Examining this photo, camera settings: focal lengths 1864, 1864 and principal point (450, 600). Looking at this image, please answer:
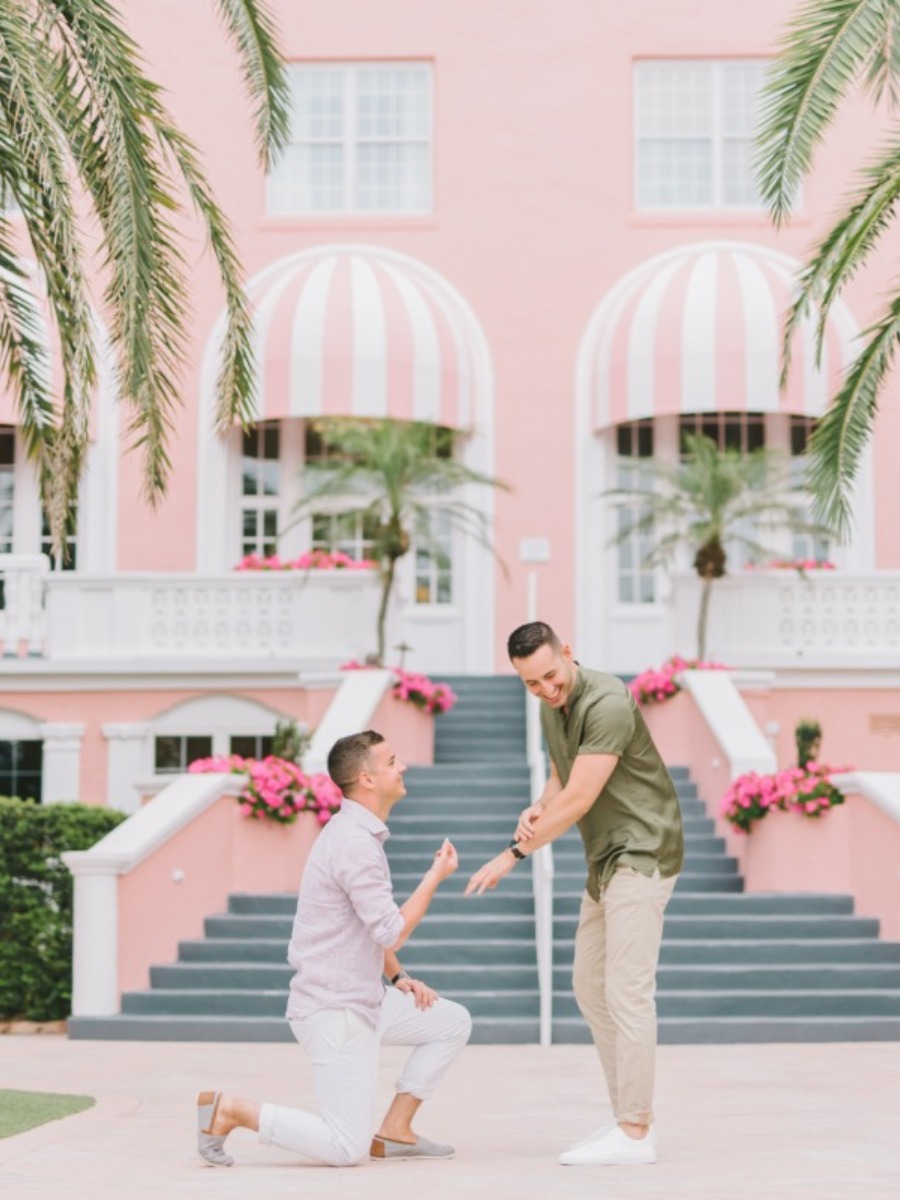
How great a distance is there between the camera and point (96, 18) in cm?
988

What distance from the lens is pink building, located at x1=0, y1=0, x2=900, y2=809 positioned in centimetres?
2219

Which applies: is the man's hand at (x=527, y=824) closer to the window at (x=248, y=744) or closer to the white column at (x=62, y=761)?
the window at (x=248, y=744)

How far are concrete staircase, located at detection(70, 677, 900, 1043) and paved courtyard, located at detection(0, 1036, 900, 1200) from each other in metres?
0.33

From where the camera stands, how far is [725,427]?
2320 centimetres

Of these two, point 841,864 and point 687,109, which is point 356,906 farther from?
point 687,109

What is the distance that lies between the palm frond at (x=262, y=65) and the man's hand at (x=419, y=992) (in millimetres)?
5969

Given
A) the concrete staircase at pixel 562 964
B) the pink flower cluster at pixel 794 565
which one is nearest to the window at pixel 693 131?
the pink flower cluster at pixel 794 565

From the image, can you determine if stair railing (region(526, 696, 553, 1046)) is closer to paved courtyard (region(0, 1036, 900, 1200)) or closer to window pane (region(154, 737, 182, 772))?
A: paved courtyard (region(0, 1036, 900, 1200))

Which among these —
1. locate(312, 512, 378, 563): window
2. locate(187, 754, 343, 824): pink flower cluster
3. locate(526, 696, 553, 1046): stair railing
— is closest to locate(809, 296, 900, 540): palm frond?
locate(526, 696, 553, 1046): stair railing

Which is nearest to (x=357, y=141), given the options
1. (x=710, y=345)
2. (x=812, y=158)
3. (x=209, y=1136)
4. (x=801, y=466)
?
(x=710, y=345)

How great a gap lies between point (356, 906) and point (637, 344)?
16.3 m

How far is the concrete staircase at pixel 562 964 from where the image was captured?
12141 mm

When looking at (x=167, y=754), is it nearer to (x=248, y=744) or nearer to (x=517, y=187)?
(x=248, y=744)

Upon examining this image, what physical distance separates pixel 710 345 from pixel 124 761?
8305 millimetres
